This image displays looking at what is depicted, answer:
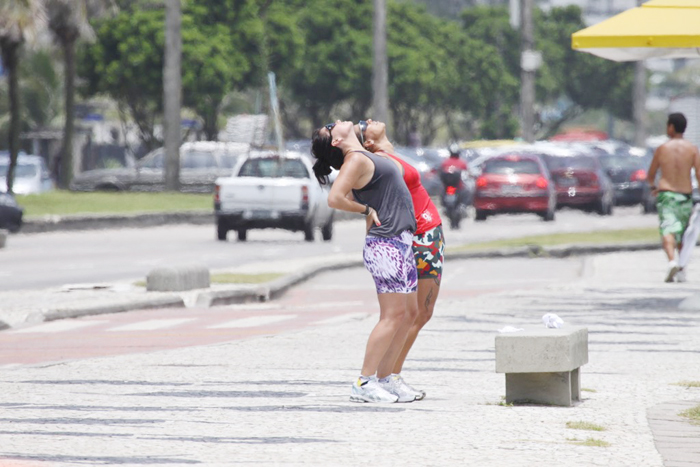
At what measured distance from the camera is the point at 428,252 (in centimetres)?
1011

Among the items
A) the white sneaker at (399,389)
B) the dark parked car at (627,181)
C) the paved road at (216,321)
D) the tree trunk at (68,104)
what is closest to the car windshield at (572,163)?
the dark parked car at (627,181)

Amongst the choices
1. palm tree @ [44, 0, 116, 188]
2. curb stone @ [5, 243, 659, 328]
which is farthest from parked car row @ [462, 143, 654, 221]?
curb stone @ [5, 243, 659, 328]

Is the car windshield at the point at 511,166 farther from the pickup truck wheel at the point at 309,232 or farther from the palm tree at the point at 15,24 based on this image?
the palm tree at the point at 15,24

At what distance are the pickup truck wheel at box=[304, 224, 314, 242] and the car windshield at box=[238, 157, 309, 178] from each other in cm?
116

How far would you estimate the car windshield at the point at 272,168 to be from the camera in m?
32.6

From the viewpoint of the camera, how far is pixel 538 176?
129ft

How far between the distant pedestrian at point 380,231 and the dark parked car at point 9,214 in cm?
2298

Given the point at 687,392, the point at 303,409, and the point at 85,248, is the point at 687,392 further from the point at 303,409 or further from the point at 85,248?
the point at 85,248

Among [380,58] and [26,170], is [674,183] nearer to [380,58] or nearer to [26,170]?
[380,58]

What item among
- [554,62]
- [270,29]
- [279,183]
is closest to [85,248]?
[279,183]

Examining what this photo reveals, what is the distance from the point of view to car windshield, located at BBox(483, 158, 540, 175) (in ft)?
130

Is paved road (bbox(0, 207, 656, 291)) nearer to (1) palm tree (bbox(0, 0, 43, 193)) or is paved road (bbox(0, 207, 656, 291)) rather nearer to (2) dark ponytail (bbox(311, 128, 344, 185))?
(1) palm tree (bbox(0, 0, 43, 193))

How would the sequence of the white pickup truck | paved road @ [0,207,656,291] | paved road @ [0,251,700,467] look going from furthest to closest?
1. the white pickup truck
2. paved road @ [0,207,656,291]
3. paved road @ [0,251,700,467]

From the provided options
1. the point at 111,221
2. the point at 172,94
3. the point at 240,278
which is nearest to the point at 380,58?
the point at 172,94
